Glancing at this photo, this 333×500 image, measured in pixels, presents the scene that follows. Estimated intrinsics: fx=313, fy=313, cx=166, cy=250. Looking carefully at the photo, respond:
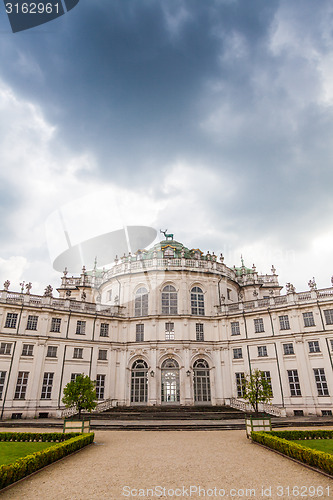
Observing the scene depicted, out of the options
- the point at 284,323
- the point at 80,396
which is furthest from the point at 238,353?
the point at 80,396

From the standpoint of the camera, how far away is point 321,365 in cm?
3381

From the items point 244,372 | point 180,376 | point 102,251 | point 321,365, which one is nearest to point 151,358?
point 180,376

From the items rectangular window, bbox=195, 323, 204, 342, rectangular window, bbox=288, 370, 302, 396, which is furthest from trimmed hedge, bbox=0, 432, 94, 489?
rectangular window, bbox=288, 370, 302, 396

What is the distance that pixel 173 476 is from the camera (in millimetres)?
11547

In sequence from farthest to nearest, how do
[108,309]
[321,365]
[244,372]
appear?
[108,309] → [244,372] → [321,365]

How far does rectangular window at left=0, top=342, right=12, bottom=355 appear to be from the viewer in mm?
33725

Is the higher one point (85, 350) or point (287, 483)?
point (85, 350)

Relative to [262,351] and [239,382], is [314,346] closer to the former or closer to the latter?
[262,351]

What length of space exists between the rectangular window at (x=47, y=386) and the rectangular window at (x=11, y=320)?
6726 millimetres

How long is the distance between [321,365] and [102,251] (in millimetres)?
38546

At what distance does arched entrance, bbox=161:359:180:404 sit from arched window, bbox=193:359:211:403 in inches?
90.2

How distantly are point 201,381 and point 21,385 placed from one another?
68.3ft

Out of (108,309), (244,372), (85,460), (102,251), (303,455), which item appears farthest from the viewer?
(102,251)

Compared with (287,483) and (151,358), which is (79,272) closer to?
(151,358)
